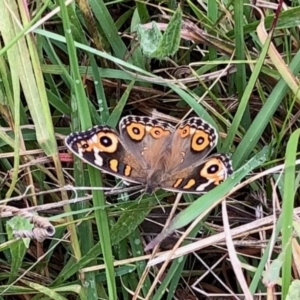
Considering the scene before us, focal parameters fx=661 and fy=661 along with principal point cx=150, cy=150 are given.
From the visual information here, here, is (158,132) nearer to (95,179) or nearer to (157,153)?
(157,153)

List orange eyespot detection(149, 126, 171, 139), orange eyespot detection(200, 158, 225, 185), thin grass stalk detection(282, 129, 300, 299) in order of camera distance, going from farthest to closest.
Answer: orange eyespot detection(149, 126, 171, 139) < orange eyespot detection(200, 158, 225, 185) < thin grass stalk detection(282, 129, 300, 299)

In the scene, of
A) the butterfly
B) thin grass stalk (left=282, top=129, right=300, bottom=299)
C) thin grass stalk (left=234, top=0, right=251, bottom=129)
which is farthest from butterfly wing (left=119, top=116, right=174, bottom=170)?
thin grass stalk (left=282, top=129, right=300, bottom=299)

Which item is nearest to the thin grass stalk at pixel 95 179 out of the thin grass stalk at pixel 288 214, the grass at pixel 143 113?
the grass at pixel 143 113

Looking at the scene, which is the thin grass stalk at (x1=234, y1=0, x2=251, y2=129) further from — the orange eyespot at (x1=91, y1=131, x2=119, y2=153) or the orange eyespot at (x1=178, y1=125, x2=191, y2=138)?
the orange eyespot at (x1=91, y1=131, x2=119, y2=153)

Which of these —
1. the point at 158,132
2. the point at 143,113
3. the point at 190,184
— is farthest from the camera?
the point at 143,113

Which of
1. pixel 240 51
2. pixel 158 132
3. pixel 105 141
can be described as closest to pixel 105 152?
pixel 105 141

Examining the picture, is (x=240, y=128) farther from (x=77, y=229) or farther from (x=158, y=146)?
(x=77, y=229)
